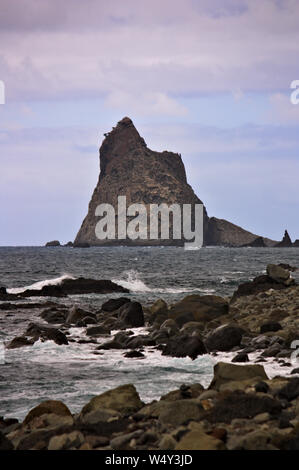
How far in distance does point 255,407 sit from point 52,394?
17.3 feet

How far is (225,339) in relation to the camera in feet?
59.2

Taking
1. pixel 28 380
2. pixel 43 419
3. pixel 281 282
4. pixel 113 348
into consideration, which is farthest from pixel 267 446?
pixel 281 282

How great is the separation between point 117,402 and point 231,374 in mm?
2398

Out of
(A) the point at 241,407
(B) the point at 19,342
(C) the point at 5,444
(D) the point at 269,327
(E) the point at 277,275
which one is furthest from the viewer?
(E) the point at 277,275

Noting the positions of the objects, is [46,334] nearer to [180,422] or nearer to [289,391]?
[289,391]

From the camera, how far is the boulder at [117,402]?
34.8ft

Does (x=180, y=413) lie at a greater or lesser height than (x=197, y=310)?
lesser

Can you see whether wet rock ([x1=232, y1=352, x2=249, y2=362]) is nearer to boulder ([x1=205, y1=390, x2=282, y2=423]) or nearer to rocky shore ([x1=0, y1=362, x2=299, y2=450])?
rocky shore ([x1=0, y1=362, x2=299, y2=450])

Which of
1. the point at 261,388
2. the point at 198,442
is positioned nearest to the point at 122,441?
the point at 198,442

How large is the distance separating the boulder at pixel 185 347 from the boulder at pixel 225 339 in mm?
700

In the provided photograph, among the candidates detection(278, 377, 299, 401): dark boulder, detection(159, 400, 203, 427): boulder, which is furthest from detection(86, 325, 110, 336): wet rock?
detection(159, 400, 203, 427): boulder

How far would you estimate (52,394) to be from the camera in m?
13.3

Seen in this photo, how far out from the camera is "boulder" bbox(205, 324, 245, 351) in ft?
58.6

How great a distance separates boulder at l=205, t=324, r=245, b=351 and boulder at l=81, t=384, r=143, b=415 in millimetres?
7123
